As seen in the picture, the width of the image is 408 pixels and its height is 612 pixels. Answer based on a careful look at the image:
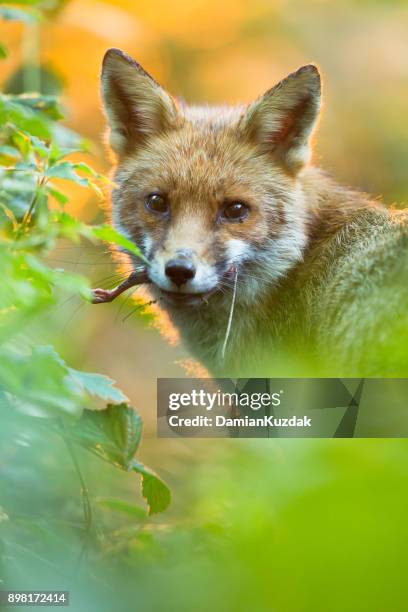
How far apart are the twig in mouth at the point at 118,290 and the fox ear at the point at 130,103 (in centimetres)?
85

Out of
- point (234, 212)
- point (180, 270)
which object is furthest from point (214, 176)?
point (180, 270)

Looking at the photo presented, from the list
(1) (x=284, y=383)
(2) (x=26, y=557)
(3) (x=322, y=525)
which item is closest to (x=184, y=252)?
Answer: (1) (x=284, y=383)

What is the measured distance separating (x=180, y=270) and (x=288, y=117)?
995mm

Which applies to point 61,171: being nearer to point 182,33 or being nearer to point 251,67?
point 182,33

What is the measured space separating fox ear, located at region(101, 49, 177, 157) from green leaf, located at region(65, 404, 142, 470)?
1801 mm

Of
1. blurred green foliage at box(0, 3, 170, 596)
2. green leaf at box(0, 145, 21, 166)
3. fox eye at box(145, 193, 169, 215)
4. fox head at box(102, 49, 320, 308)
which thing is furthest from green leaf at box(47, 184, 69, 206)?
fox eye at box(145, 193, 169, 215)

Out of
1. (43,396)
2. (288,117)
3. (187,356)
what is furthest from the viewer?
(187,356)

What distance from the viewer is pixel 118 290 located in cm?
274

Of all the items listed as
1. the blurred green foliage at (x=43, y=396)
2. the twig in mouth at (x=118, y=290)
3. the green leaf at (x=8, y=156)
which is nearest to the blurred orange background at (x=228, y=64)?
the twig in mouth at (x=118, y=290)

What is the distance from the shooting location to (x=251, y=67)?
713cm

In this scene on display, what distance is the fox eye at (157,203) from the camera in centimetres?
321

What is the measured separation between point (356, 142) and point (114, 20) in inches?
138

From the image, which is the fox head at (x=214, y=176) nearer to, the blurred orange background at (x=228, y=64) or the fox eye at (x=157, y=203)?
the fox eye at (x=157, y=203)

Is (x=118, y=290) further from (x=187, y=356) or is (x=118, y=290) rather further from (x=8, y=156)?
(x=187, y=356)
